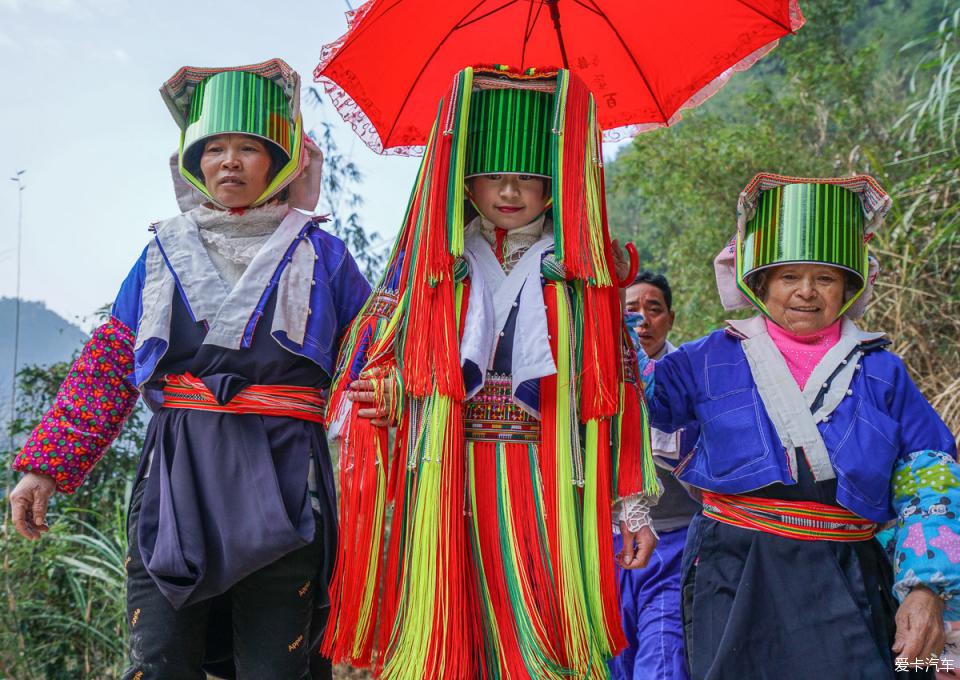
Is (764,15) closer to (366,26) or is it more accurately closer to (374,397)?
(366,26)

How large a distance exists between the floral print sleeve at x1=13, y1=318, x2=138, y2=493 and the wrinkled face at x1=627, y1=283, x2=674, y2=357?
2.31 meters

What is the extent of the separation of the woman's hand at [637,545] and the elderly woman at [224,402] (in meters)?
0.86

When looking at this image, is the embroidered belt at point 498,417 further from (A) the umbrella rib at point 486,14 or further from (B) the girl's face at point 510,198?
(A) the umbrella rib at point 486,14

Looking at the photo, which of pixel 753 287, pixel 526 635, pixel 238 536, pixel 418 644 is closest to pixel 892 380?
pixel 753 287

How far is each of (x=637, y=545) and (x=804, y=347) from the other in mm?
841

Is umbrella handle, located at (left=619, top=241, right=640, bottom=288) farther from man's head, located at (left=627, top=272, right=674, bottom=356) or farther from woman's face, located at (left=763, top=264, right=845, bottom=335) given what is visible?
man's head, located at (left=627, top=272, right=674, bottom=356)

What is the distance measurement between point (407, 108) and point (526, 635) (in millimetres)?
1771

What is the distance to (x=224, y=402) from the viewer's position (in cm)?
239

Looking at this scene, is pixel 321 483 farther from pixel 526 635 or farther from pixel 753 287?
pixel 753 287

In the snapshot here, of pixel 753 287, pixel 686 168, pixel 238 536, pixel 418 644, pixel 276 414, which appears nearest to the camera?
pixel 418 644

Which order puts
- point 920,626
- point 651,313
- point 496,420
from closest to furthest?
point 920,626
point 496,420
point 651,313

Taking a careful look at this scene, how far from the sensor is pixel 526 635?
213 centimetres

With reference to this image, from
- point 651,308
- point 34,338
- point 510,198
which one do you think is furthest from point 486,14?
point 34,338

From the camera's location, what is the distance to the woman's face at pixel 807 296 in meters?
2.62
